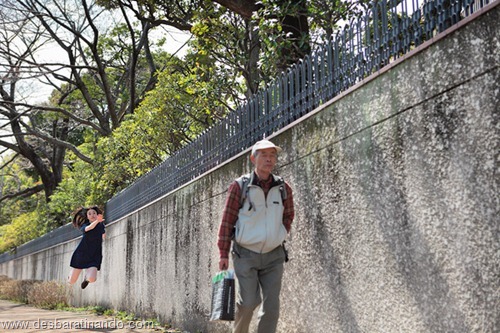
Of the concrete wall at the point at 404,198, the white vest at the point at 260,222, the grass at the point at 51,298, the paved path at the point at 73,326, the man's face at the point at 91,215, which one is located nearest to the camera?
the concrete wall at the point at 404,198

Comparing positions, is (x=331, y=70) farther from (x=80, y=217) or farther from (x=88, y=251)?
(x=80, y=217)

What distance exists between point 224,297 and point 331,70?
2.15 m

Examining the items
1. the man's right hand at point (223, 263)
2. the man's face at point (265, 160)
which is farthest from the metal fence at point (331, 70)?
the man's right hand at point (223, 263)

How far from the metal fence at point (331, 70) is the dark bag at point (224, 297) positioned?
1797 millimetres

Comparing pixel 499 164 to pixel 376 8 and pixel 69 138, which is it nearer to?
pixel 376 8

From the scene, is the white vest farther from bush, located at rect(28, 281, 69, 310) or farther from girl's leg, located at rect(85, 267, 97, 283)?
bush, located at rect(28, 281, 69, 310)

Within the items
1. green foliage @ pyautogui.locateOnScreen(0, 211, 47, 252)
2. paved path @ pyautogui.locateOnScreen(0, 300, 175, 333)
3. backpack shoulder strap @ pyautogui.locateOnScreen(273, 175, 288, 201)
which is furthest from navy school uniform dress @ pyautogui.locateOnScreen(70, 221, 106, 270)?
green foliage @ pyautogui.locateOnScreen(0, 211, 47, 252)

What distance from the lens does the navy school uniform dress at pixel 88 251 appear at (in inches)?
461

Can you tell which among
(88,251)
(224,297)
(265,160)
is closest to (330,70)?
(265,160)

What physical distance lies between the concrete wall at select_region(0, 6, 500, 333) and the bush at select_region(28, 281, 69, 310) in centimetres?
1134

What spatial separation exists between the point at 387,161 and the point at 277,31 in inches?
232

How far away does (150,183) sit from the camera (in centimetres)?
1201

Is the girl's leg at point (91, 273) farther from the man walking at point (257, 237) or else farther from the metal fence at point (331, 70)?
the man walking at point (257, 237)

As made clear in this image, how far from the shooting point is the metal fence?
4.47 metres
